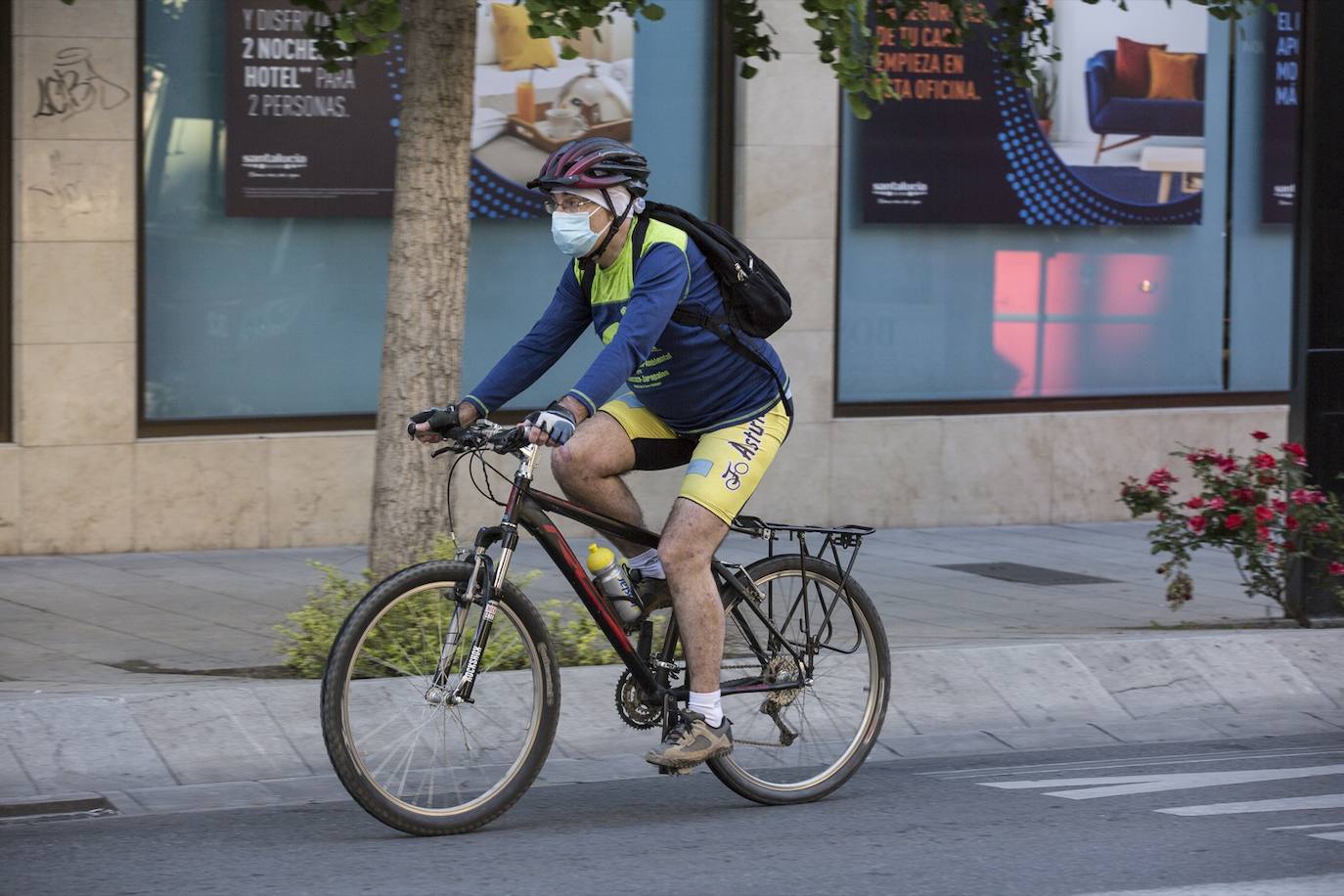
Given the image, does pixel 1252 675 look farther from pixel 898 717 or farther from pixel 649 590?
pixel 649 590

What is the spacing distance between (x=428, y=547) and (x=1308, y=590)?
→ 3.92 metres

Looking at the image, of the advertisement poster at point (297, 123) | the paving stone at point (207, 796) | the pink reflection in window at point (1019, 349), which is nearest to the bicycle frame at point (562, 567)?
the paving stone at point (207, 796)

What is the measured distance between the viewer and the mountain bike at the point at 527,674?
5.29 metres

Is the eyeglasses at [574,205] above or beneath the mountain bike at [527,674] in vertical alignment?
above

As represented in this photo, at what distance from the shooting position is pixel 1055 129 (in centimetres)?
1290

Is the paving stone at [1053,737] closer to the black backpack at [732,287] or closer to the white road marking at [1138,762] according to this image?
the white road marking at [1138,762]

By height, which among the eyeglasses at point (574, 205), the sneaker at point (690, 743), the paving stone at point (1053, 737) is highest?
the eyeglasses at point (574, 205)

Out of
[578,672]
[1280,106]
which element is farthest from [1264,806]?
[1280,106]

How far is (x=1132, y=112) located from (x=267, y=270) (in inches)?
224

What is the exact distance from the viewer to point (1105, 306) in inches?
525

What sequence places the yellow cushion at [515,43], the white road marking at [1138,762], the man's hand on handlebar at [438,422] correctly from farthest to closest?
the yellow cushion at [515,43]
the white road marking at [1138,762]
the man's hand on handlebar at [438,422]

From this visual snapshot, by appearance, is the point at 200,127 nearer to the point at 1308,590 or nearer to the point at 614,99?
the point at 614,99

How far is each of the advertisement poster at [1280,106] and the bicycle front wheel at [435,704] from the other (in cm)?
950

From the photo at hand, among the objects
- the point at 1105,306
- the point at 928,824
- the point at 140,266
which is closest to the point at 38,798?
the point at 928,824
